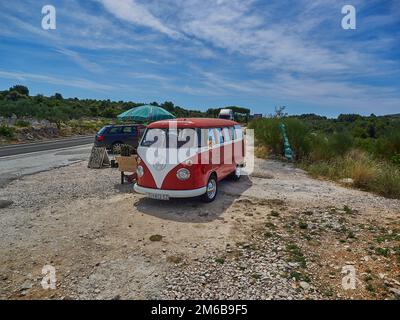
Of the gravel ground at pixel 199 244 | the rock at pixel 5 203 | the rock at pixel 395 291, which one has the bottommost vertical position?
the rock at pixel 395 291

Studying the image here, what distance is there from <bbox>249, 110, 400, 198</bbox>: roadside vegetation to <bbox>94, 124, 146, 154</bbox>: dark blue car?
7225 mm

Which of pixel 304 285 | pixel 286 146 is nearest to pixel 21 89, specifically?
pixel 286 146

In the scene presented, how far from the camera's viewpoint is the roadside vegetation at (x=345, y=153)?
865 cm

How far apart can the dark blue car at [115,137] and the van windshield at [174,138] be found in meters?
9.23

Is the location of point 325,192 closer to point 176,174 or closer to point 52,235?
point 176,174

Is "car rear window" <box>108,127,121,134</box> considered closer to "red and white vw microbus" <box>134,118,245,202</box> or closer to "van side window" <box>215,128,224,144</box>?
"red and white vw microbus" <box>134,118,245,202</box>

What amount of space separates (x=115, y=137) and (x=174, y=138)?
10148 mm

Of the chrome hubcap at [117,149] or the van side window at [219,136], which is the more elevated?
the van side window at [219,136]

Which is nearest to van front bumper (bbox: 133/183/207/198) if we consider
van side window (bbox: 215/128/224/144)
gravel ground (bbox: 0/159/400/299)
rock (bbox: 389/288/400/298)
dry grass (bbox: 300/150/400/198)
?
gravel ground (bbox: 0/159/400/299)

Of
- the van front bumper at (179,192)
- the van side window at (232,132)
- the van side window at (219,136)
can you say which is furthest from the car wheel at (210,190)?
the van side window at (232,132)

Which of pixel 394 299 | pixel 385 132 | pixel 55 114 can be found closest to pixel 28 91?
pixel 55 114

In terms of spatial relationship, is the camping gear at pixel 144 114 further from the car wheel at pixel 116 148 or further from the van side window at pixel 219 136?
the van side window at pixel 219 136

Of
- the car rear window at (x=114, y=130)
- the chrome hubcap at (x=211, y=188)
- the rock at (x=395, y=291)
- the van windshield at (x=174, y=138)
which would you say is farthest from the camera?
the car rear window at (x=114, y=130)
